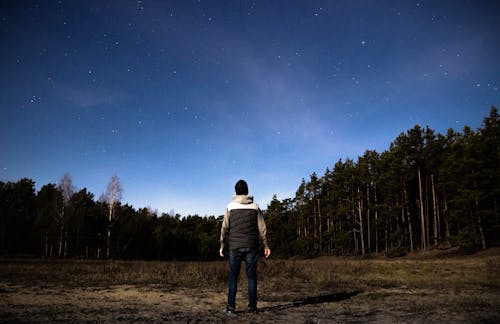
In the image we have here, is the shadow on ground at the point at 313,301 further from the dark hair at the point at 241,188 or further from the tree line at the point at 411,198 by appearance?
the tree line at the point at 411,198

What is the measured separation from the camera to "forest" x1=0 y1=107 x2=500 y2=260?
103ft

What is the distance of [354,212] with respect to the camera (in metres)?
51.8

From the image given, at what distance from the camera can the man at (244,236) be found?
5.27 meters

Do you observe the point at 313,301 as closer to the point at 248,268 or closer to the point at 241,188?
the point at 248,268

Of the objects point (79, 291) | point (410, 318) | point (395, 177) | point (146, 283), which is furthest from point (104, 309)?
point (395, 177)

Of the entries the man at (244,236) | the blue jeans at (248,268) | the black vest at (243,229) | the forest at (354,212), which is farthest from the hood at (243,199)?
the forest at (354,212)

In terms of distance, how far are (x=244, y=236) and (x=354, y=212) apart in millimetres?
50028

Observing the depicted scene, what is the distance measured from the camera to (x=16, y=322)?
4258mm

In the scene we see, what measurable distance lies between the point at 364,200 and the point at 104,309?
167 ft

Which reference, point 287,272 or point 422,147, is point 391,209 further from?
point 287,272

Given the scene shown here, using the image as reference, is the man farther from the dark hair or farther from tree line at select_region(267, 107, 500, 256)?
tree line at select_region(267, 107, 500, 256)

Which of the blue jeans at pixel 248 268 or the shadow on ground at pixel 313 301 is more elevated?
the blue jeans at pixel 248 268

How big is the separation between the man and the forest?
104 ft

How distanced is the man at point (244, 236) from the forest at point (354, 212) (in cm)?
3172
